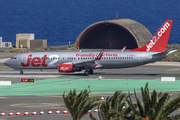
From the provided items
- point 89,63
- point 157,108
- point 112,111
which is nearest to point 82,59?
point 89,63

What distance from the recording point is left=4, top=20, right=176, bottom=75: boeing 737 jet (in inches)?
2245

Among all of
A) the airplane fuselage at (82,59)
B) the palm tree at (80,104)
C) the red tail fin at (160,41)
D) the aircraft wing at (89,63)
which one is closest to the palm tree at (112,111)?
the palm tree at (80,104)

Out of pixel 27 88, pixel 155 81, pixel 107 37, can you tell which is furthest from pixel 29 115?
pixel 107 37

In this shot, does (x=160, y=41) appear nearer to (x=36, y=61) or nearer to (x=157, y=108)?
(x=36, y=61)

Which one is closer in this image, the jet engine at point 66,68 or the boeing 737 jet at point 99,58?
the jet engine at point 66,68

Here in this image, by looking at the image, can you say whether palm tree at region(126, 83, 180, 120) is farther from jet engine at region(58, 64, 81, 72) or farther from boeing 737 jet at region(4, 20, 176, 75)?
jet engine at region(58, 64, 81, 72)

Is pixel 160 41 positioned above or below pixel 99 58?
above

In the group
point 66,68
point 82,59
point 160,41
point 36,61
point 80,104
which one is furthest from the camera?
point 36,61

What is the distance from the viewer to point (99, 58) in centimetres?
5688

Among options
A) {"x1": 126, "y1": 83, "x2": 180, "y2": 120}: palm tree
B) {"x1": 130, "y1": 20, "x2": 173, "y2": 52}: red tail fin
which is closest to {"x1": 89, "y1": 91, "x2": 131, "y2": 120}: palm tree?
{"x1": 126, "y1": 83, "x2": 180, "y2": 120}: palm tree

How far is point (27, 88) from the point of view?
4500cm

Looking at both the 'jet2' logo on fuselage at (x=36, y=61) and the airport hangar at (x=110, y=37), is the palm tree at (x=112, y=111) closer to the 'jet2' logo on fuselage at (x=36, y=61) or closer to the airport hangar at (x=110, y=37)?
the 'jet2' logo on fuselage at (x=36, y=61)

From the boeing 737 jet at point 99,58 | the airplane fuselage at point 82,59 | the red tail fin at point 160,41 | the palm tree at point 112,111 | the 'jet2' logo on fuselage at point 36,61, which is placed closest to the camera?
the palm tree at point 112,111

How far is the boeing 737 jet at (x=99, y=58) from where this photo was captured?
57.0m
